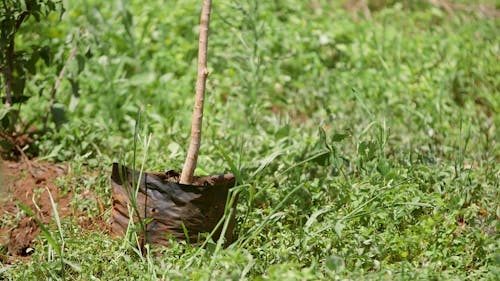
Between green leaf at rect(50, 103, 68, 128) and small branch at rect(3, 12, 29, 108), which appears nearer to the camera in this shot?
small branch at rect(3, 12, 29, 108)

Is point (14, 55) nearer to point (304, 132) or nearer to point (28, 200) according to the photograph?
point (28, 200)

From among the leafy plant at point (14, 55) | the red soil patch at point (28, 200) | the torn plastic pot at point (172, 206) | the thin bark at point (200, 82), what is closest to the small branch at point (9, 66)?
the leafy plant at point (14, 55)

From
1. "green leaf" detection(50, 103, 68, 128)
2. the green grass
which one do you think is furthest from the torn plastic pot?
"green leaf" detection(50, 103, 68, 128)

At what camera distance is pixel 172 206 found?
3119 mm

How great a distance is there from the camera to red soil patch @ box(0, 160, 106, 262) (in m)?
3.37

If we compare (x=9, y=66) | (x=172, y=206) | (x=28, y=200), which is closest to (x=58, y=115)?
(x=9, y=66)

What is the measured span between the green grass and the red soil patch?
0.29 ft

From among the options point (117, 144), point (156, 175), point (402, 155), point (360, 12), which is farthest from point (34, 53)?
point (360, 12)

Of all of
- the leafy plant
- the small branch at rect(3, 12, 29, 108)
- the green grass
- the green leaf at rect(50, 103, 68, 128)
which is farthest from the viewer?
the green leaf at rect(50, 103, 68, 128)

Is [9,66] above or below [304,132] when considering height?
above

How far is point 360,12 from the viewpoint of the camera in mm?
6605

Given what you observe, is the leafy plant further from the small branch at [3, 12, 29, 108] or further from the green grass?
the green grass

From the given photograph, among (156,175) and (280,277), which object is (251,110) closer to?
(156,175)

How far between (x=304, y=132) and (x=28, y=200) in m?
1.67
